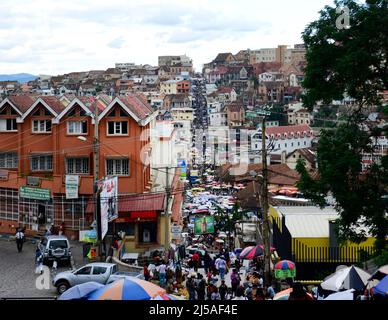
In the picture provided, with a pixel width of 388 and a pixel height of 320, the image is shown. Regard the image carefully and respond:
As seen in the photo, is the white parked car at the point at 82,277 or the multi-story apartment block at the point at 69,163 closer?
the white parked car at the point at 82,277

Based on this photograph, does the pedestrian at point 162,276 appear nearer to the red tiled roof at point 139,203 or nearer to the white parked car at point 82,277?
the white parked car at point 82,277

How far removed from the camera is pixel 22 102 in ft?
102

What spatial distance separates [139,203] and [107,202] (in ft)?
14.6

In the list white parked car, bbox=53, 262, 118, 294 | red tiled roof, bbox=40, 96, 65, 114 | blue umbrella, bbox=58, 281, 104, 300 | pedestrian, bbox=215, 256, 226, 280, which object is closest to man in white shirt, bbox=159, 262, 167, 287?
white parked car, bbox=53, 262, 118, 294

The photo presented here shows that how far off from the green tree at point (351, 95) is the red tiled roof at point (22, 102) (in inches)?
680

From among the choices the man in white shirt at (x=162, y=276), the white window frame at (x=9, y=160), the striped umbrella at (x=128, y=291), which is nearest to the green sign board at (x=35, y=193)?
the white window frame at (x=9, y=160)

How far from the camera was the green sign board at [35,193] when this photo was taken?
93.4ft

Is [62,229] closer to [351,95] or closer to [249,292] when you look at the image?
[249,292]

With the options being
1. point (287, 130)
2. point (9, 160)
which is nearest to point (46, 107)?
point (9, 160)

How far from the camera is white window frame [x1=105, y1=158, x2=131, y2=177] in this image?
96.6 ft

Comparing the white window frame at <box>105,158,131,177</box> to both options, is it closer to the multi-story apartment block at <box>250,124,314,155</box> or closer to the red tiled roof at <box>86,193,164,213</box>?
the red tiled roof at <box>86,193,164,213</box>
